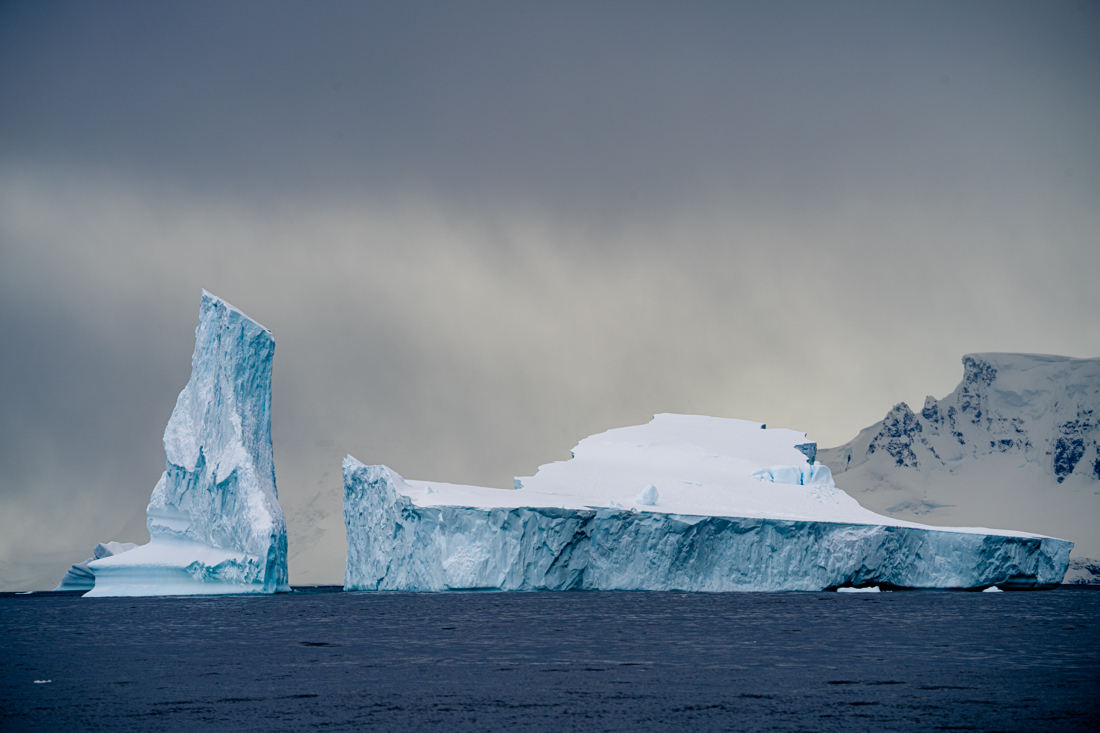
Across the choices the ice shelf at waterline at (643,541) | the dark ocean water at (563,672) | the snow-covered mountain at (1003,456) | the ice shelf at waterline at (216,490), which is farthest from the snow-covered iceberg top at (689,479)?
the snow-covered mountain at (1003,456)

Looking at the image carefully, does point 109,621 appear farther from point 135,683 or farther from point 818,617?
point 818,617

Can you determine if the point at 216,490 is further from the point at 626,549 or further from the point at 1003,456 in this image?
the point at 1003,456

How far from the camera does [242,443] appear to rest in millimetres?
29562

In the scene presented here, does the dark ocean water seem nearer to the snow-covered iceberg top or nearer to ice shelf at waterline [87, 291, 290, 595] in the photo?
ice shelf at waterline [87, 291, 290, 595]

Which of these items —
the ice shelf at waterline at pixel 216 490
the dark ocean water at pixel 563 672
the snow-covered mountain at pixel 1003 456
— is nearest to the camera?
the dark ocean water at pixel 563 672

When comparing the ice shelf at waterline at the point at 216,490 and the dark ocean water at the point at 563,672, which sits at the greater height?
the ice shelf at waterline at the point at 216,490

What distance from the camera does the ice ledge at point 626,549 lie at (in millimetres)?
28703

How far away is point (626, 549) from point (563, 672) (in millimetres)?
17722

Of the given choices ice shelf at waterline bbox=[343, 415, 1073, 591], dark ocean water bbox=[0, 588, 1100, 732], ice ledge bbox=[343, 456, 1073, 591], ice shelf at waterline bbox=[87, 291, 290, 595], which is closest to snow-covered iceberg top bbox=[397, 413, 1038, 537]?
ice shelf at waterline bbox=[343, 415, 1073, 591]

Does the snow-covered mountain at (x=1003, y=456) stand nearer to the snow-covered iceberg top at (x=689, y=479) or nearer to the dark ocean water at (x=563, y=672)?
the snow-covered iceberg top at (x=689, y=479)

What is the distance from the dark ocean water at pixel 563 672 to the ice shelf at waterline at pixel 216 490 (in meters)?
5.44

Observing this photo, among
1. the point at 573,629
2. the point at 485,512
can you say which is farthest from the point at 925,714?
the point at 485,512

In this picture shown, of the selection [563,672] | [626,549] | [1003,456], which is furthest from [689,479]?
[1003,456]

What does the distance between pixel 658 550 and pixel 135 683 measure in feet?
66.7
